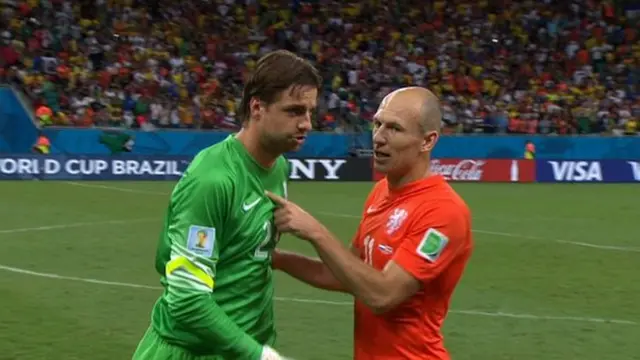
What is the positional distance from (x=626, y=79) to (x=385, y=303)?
3532 centimetres

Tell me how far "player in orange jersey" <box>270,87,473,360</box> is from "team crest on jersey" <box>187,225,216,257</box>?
1.86 feet

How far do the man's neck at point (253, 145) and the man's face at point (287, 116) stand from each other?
0.14 feet

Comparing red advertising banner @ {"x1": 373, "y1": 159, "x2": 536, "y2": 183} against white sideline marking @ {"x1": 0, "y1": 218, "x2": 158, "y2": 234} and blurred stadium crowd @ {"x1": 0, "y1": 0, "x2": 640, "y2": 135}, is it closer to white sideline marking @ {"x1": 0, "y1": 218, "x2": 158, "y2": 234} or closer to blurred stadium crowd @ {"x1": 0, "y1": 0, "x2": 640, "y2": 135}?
blurred stadium crowd @ {"x1": 0, "y1": 0, "x2": 640, "y2": 135}

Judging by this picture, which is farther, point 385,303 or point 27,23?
point 27,23

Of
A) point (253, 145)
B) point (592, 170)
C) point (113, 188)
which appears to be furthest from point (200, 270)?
point (592, 170)

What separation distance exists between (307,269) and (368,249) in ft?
1.10

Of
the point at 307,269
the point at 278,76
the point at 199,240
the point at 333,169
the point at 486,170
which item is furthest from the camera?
the point at 486,170

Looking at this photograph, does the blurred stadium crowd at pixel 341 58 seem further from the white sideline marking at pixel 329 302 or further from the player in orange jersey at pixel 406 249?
the player in orange jersey at pixel 406 249

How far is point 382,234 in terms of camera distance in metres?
4.43

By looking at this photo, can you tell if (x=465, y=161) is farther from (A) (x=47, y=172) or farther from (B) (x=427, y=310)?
(B) (x=427, y=310)

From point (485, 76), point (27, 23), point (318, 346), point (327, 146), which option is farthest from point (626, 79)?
point (318, 346)

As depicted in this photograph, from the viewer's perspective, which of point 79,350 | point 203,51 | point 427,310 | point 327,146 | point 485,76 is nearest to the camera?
point 427,310

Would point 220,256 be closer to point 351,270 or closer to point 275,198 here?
point 275,198

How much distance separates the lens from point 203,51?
1353 inches
